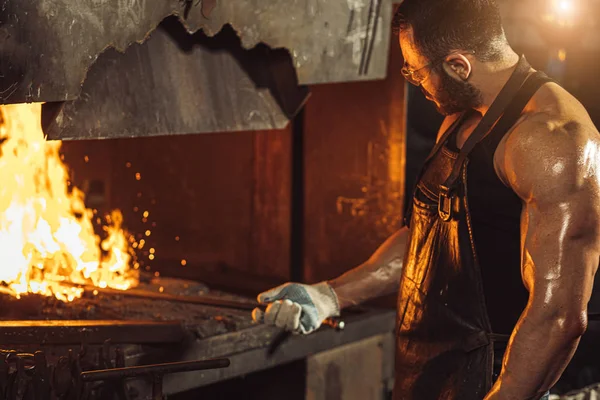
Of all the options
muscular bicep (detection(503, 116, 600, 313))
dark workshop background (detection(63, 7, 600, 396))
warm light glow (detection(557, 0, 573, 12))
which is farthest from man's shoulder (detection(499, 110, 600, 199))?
warm light glow (detection(557, 0, 573, 12))

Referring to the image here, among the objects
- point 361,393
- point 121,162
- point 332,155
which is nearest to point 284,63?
point 332,155

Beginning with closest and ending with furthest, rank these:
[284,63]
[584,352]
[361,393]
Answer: [284,63], [361,393], [584,352]

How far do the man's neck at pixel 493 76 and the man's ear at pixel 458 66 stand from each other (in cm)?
3

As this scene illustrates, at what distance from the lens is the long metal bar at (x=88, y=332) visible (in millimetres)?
3203

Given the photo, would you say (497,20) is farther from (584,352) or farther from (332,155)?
(584,352)

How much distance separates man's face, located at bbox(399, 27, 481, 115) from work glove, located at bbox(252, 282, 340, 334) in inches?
33.1

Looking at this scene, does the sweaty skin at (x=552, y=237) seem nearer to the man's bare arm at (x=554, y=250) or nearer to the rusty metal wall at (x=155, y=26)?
the man's bare arm at (x=554, y=250)

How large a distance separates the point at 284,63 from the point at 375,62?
54 centimetres

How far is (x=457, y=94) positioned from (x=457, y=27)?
0.74 ft

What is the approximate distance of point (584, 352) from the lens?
498 centimetres

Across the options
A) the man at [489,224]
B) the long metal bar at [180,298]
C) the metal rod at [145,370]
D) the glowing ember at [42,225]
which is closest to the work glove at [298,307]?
the man at [489,224]

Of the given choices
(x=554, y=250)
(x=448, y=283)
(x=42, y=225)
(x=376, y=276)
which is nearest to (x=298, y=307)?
(x=376, y=276)

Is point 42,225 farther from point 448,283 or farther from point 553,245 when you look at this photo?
point 553,245

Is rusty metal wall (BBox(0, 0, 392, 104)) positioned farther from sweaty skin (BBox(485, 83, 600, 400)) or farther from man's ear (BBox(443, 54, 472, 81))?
sweaty skin (BBox(485, 83, 600, 400))
